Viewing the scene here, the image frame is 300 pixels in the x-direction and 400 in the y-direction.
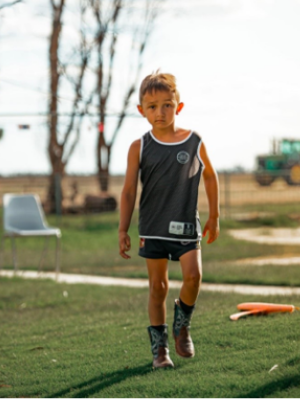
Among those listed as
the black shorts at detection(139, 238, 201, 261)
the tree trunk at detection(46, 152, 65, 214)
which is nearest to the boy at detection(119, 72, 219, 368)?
the black shorts at detection(139, 238, 201, 261)

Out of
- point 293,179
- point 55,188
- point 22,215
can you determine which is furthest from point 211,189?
point 293,179

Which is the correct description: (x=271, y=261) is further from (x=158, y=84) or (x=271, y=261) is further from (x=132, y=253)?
(x=158, y=84)

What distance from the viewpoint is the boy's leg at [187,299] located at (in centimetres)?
455

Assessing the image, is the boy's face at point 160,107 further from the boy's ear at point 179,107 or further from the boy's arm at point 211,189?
the boy's arm at point 211,189

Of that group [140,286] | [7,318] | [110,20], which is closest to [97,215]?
[110,20]

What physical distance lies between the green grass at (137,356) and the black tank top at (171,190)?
81 centimetres

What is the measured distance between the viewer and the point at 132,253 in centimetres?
1346

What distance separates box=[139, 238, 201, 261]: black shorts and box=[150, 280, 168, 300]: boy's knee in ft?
0.50

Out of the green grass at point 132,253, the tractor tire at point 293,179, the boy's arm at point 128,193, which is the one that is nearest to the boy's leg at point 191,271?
the boy's arm at point 128,193

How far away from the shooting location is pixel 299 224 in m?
19.2

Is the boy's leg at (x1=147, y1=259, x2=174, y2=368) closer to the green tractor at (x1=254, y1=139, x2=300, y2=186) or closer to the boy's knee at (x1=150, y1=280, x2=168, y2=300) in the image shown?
the boy's knee at (x1=150, y1=280, x2=168, y2=300)

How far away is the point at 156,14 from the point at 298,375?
20316 millimetres

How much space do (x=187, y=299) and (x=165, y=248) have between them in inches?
13.3

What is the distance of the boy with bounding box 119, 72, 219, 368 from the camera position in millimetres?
4570
